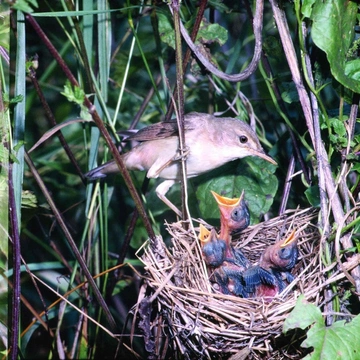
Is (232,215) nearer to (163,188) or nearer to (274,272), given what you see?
(274,272)

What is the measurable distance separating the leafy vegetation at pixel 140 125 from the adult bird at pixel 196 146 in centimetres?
Answer: 10

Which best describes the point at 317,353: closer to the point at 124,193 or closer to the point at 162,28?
the point at 162,28

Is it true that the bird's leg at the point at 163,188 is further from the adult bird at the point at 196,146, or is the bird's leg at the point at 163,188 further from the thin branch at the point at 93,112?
the thin branch at the point at 93,112

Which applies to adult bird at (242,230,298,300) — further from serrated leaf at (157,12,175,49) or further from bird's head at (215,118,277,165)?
serrated leaf at (157,12,175,49)

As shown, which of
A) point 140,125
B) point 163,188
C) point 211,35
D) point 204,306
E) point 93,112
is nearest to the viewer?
point 93,112

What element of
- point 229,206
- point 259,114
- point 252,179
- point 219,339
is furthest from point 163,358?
point 259,114

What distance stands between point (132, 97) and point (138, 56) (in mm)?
558

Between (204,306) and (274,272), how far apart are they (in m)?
0.47

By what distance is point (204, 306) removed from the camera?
2.37 metres

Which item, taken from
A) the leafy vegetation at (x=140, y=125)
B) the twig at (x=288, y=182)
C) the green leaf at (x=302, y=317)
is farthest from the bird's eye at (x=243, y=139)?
the green leaf at (x=302, y=317)

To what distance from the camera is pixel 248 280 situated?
8.73 feet

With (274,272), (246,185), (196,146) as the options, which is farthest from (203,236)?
(196,146)

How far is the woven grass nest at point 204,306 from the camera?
90.0 inches

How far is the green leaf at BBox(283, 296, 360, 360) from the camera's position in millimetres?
1996
